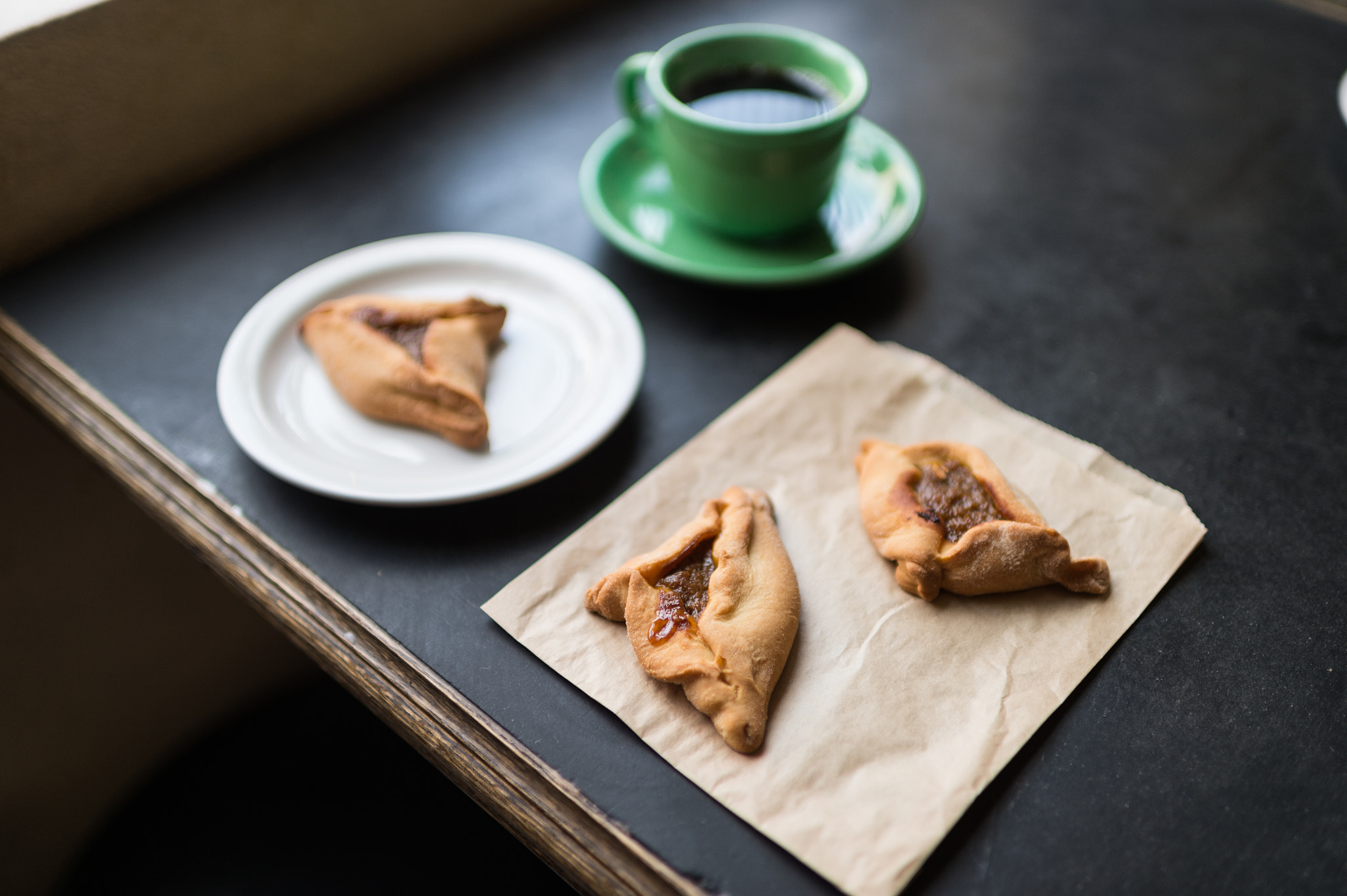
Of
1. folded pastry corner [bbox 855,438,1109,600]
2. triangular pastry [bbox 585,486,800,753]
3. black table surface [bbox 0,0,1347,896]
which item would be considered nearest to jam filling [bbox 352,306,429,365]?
black table surface [bbox 0,0,1347,896]

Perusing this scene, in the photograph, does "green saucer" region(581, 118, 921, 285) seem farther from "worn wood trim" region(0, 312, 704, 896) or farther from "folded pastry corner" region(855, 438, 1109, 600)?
"worn wood trim" region(0, 312, 704, 896)

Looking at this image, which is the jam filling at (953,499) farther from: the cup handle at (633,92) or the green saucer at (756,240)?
the cup handle at (633,92)

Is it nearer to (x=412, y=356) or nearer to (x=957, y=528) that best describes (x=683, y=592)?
(x=957, y=528)

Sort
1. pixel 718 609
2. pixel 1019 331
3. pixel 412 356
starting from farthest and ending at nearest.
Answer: pixel 1019 331
pixel 412 356
pixel 718 609

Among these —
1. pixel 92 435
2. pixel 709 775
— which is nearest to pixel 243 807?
pixel 92 435

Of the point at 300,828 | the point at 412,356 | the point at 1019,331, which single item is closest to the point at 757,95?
the point at 1019,331

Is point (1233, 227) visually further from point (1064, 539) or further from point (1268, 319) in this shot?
point (1064, 539)

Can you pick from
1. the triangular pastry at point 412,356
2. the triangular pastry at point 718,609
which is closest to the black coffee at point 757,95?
the triangular pastry at point 412,356
